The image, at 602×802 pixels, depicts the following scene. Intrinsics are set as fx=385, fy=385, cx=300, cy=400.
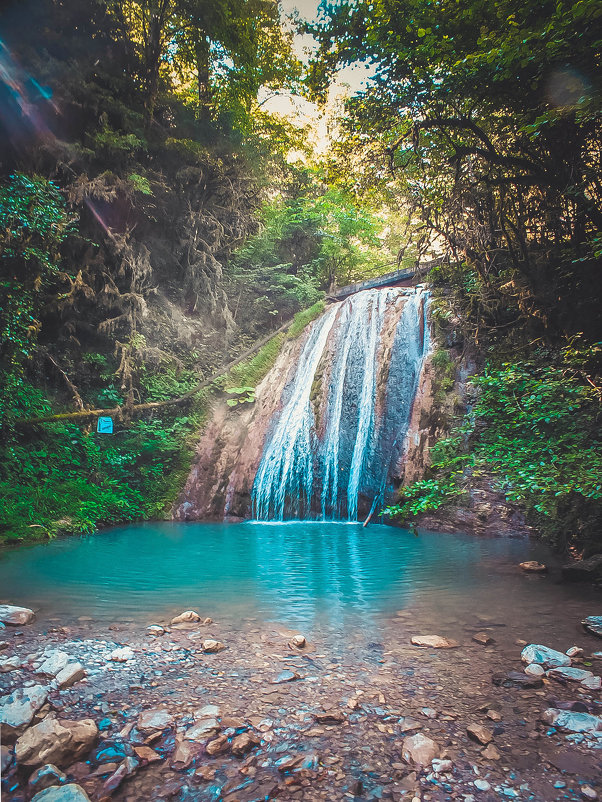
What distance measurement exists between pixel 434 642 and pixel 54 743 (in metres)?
2.51

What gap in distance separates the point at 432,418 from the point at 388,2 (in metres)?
7.74

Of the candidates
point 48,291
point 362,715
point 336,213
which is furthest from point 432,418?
point 336,213

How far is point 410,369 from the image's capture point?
11117 mm

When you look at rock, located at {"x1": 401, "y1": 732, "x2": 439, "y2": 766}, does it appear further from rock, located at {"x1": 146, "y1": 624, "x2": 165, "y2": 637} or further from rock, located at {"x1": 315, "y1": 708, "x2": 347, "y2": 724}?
rock, located at {"x1": 146, "y1": 624, "x2": 165, "y2": 637}

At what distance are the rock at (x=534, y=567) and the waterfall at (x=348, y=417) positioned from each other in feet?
16.1

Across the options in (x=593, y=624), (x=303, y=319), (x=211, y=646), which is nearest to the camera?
(x=211, y=646)

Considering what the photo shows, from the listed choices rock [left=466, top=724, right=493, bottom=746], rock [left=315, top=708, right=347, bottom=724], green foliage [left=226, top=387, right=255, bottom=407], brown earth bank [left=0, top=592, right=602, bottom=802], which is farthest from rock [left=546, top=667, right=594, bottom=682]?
green foliage [left=226, top=387, right=255, bottom=407]

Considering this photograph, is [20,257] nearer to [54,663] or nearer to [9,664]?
[9,664]

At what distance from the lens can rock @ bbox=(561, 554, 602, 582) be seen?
4.19 m

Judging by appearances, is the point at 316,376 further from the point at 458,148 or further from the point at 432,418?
the point at 458,148

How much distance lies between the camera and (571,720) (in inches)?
76.7

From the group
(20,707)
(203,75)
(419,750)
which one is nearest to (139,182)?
(203,75)

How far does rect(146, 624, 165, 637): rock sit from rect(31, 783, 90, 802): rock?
1.83 meters

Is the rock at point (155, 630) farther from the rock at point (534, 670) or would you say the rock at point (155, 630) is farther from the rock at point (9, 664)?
the rock at point (534, 670)
